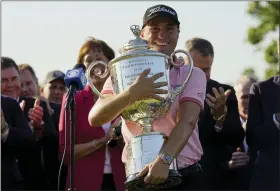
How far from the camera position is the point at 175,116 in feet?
14.3

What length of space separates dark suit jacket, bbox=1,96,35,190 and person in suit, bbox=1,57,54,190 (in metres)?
0.35

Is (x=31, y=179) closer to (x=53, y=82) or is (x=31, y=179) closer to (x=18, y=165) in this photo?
(x=18, y=165)

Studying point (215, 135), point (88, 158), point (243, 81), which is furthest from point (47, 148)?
point (243, 81)

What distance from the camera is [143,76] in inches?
161

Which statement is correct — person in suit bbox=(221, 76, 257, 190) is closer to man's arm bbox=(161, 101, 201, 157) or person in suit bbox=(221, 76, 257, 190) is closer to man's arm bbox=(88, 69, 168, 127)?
man's arm bbox=(161, 101, 201, 157)

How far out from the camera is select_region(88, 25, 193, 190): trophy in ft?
13.6

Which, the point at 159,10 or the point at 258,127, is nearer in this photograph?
the point at 159,10

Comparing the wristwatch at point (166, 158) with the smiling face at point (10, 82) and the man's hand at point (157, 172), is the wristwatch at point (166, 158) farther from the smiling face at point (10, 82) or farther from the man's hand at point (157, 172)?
the smiling face at point (10, 82)

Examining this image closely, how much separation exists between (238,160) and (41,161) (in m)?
1.77

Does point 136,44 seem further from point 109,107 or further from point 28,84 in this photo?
point 28,84

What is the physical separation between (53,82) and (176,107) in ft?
11.7

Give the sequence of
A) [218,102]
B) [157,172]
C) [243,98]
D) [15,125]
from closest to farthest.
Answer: [157,172] → [218,102] → [15,125] → [243,98]

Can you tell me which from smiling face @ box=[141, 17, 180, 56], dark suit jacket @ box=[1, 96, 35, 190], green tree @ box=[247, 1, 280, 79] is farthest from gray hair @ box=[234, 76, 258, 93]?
green tree @ box=[247, 1, 280, 79]

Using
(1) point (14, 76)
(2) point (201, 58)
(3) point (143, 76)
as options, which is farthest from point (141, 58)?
(1) point (14, 76)
